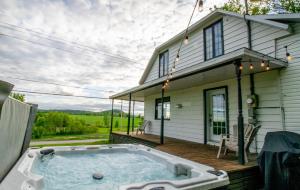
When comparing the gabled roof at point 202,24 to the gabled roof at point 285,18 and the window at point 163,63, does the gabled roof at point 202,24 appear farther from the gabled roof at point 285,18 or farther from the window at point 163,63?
the window at point 163,63

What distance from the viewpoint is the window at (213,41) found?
22.4ft

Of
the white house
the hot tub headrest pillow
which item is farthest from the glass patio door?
the hot tub headrest pillow

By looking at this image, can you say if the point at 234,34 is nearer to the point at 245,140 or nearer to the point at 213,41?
the point at 213,41

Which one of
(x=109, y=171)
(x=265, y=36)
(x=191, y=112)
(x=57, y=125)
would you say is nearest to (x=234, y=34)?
(x=265, y=36)

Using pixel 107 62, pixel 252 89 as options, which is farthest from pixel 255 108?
pixel 107 62

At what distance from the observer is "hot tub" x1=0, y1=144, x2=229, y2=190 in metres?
2.71

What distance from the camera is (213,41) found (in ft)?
23.4

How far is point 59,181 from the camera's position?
4031mm

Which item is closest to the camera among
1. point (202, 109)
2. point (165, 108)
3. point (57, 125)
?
point (202, 109)

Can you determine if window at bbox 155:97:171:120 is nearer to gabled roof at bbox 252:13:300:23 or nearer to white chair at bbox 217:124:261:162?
white chair at bbox 217:124:261:162

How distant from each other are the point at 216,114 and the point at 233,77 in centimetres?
143

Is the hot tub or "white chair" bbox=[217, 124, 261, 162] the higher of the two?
"white chair" bbox=[217, 124, 261, 162]

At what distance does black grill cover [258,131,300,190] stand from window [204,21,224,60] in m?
3.97

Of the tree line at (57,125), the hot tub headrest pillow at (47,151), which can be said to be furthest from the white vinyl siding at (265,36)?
the tree line at (57,125)
